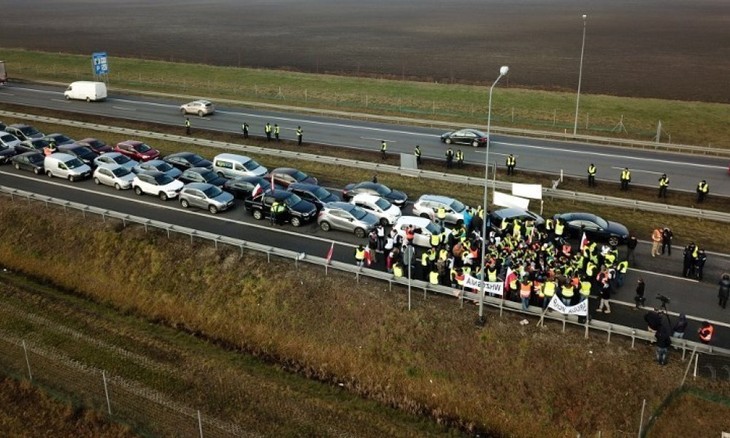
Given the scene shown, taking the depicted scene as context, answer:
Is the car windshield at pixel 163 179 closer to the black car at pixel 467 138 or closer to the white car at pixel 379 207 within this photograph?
the white car at pixel 379 207

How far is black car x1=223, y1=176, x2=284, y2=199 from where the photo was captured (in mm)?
31047

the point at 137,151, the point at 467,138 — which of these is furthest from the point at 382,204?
the point at 137,151

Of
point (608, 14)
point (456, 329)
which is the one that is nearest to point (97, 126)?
point (456, 329)

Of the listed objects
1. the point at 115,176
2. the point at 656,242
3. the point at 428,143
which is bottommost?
the point at 656,242

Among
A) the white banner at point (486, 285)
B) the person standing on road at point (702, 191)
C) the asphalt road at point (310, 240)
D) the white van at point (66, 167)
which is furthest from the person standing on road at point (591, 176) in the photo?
the white van at point (66, 167)

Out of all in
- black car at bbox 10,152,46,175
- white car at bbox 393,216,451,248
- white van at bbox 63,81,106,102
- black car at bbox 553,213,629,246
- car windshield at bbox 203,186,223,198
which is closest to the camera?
white car at bbox 393,216,451,248

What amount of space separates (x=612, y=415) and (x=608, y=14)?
562ft

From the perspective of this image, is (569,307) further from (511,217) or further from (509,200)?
(511,217)

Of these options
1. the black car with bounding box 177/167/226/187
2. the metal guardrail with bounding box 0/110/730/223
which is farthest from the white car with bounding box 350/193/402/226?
the black car with bounding box 177/167/226/187

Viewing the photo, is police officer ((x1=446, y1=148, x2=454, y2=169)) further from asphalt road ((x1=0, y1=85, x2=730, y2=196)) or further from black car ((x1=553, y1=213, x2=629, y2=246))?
black car ((x1=553, y1=213, x2=629, y2=246))

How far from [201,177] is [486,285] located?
1714cm

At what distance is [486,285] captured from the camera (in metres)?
21.1

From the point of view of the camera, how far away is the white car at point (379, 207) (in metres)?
28.1

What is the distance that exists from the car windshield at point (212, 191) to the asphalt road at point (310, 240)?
881mm
